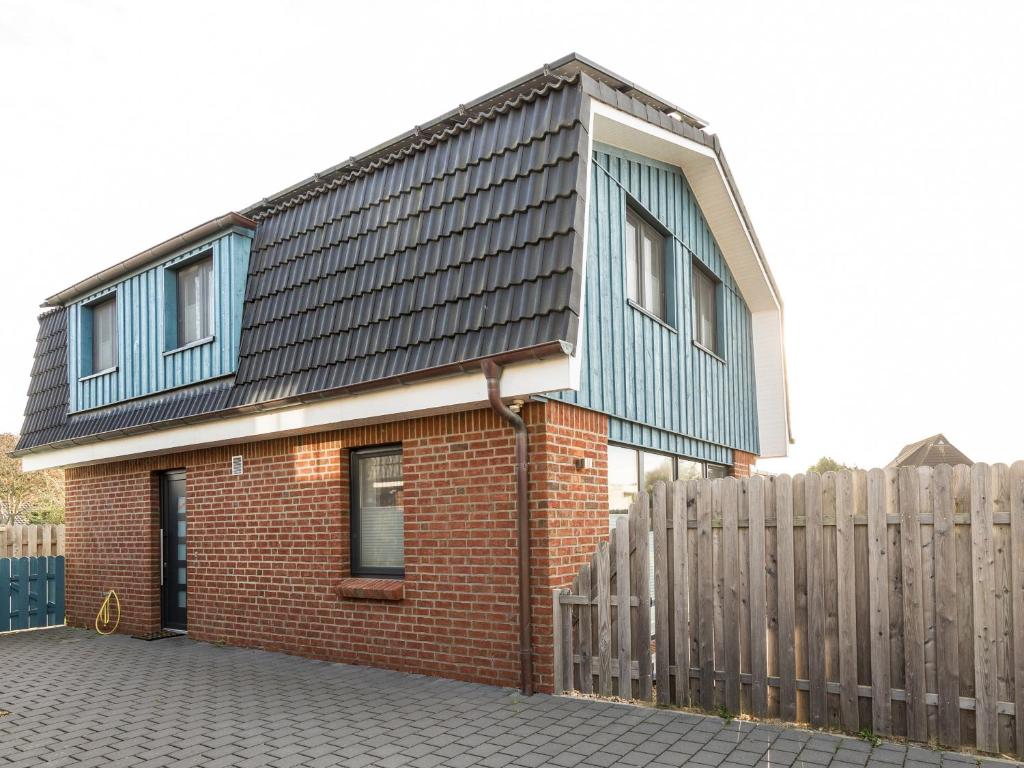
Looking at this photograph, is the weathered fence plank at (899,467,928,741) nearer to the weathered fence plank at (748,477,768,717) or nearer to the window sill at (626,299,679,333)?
the weathered fence plank at (748,477,768,717)

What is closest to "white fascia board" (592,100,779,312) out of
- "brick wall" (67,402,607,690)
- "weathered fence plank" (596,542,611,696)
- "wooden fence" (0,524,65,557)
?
"brick wall" (67,402,607,690)

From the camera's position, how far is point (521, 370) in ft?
21.9

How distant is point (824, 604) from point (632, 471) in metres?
3.52

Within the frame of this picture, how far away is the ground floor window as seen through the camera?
870cm

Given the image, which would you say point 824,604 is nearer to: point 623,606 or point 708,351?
point 623,606

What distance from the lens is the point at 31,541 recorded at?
13469 millimetres

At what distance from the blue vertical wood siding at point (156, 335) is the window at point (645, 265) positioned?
16.4 ft

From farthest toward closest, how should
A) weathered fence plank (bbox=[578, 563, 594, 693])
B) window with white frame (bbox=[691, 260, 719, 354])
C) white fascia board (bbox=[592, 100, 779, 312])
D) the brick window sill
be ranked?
1. window with white frame (bbox=[691, 260, 719, 354])
2. white fascia board (bbox=[592, 100, 779, 312])
3. the brick window sill
4. weathered fence plank (bbox=[578, 563, 594, 693])

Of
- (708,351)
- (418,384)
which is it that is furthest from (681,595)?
(708,351)

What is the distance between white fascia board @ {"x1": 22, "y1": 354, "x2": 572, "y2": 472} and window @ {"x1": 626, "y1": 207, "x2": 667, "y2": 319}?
277 cm

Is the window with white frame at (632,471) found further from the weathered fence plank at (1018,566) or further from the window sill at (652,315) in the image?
the weathered fence plank at (1018,566)

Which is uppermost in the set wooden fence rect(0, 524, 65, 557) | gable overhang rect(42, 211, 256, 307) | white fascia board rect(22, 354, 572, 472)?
gable overhang rect(42, 211, 256, 307)

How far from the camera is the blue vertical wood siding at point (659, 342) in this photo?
27.1 feet

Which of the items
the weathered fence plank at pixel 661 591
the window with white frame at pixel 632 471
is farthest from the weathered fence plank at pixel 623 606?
the window with white frame at pixel 632 471
